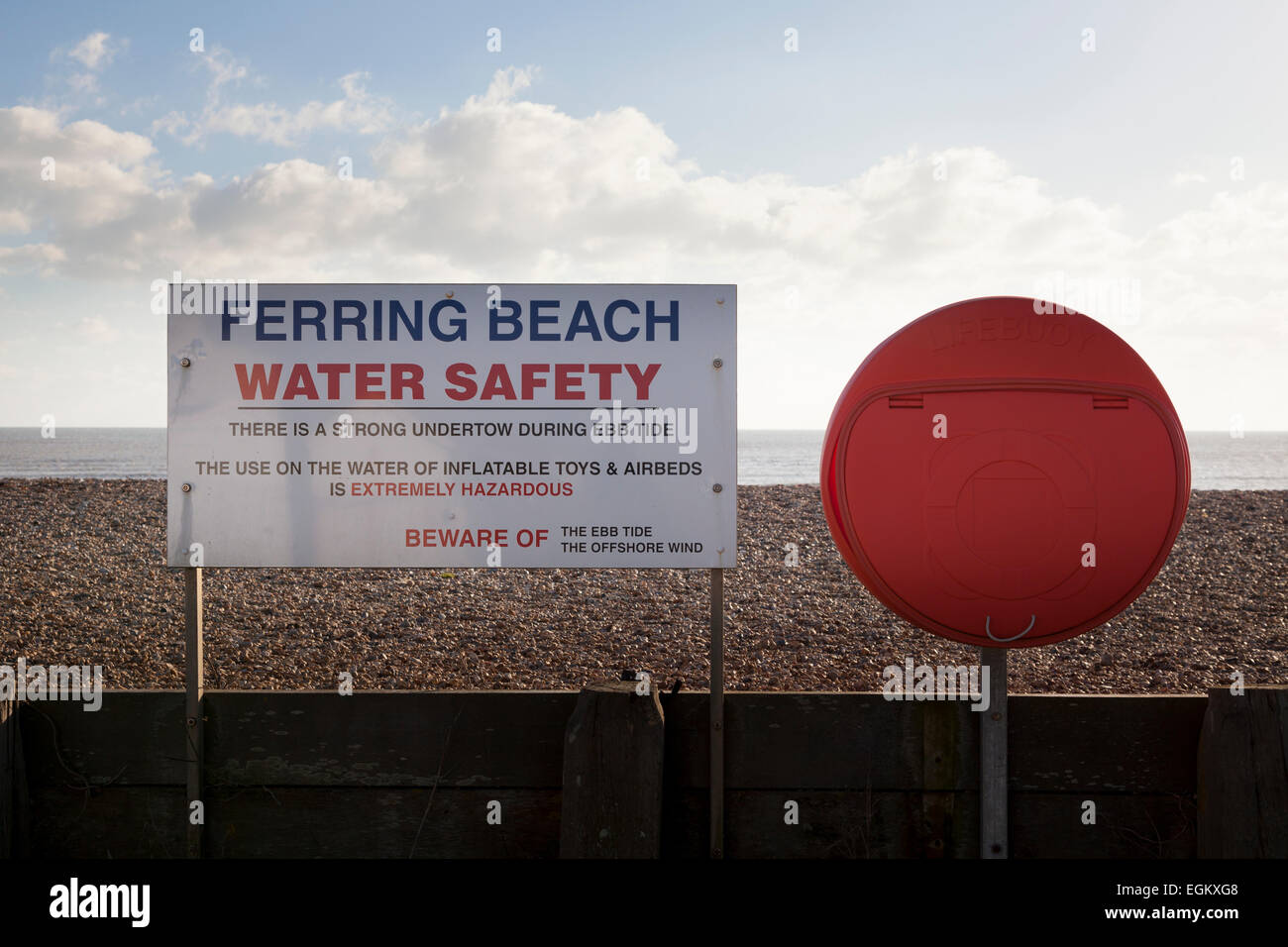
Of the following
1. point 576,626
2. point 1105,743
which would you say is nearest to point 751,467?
point 576,626

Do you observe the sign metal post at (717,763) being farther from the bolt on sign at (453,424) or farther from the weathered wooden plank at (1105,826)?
the weathered wooden plank at (1105,826)

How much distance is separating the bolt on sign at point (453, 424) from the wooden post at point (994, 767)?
87 cm

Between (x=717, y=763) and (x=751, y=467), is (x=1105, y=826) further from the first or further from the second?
(x=751, y=467)

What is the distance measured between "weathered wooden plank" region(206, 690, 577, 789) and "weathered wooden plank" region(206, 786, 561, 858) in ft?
0.13

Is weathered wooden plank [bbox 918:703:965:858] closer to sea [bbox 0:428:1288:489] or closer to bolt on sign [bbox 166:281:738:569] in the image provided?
bolt on sign [bbox 166:281:738:569]

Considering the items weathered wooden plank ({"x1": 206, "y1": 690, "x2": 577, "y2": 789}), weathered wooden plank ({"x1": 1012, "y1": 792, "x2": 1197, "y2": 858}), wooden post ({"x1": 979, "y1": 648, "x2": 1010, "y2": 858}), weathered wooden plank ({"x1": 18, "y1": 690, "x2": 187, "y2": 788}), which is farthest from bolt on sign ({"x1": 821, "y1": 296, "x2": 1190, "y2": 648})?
weathered wooden plank ({"x1": 18, "y1": 690, "x2": 187, "y2": 788})

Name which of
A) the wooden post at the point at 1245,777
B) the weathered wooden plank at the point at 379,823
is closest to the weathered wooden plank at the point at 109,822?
the weathered wooden plank at the point at 379,823

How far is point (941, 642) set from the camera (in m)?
5.31

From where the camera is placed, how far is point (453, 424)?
9.55 feet
